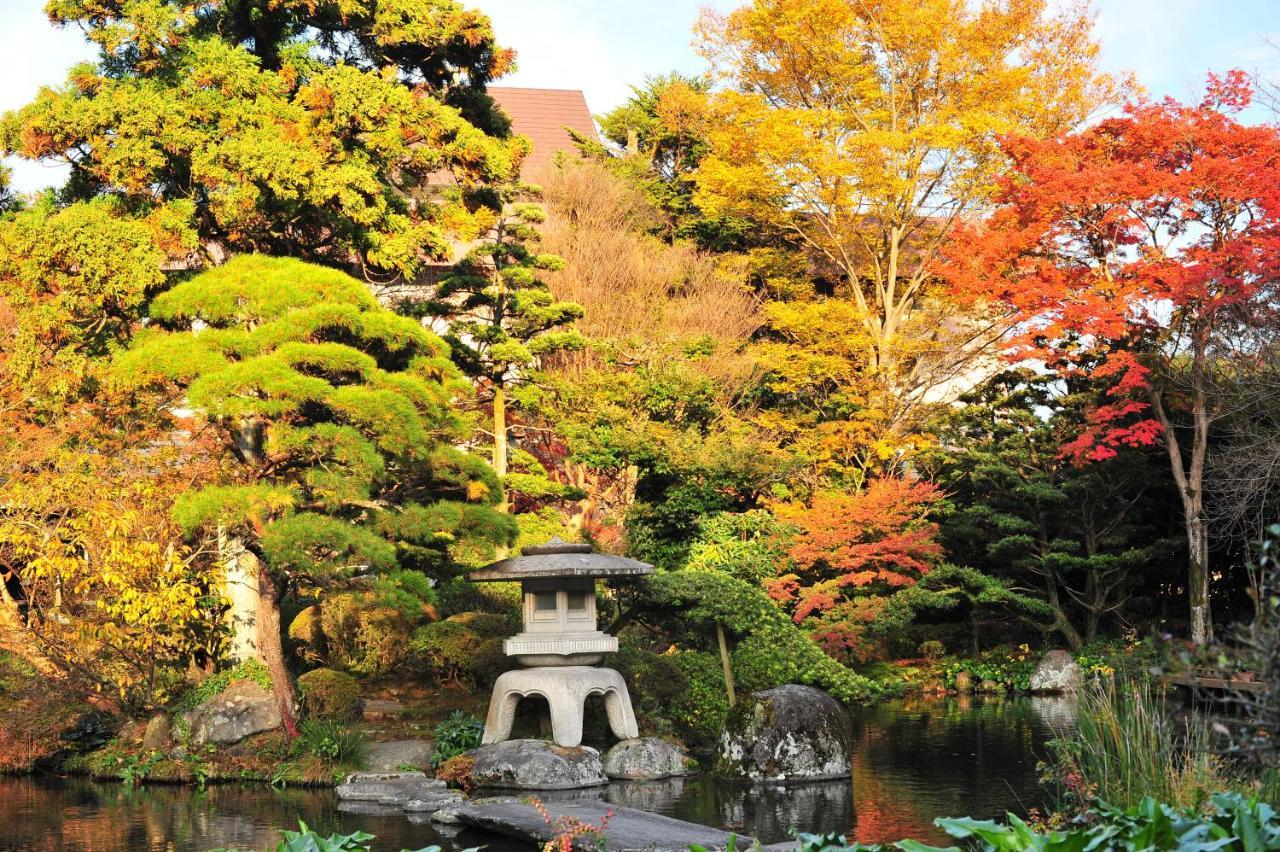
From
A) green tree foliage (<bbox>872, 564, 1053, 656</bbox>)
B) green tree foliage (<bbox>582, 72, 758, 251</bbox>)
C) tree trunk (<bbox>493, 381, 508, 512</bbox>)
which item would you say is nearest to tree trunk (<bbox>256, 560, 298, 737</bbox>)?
tree trunk (<bbox>493, 381, 508, 512</bbox>)

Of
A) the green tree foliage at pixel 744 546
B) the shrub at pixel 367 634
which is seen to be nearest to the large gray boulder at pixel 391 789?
the shrub at pixel 367 634

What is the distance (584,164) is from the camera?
21875mm

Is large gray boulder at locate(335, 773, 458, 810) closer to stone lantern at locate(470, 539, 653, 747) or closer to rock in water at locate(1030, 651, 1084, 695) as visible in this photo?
stone lantern at locate(470, 539, 653, 747)

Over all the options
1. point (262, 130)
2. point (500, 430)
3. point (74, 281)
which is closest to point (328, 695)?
point (74, 281)

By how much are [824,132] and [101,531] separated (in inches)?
496

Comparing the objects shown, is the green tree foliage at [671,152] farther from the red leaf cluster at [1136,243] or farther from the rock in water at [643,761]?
the rock in water at [643,761]

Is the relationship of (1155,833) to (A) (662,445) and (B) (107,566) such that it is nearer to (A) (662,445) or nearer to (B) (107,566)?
(B) (107,566)

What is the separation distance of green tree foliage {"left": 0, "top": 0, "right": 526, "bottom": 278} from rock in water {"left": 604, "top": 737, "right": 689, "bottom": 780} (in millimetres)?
5476

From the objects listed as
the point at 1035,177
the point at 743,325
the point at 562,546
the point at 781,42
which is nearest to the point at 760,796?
the point at 562,546

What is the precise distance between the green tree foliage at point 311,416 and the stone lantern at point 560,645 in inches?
19.2

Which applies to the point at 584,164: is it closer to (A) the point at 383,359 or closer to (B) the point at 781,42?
(B) the point at 781,42

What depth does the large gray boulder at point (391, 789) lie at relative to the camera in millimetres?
9273

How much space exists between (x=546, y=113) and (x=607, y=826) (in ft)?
74.3

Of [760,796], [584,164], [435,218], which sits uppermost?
[584,164]
